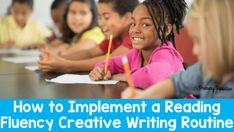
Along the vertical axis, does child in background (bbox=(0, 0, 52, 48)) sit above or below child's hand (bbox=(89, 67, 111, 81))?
above

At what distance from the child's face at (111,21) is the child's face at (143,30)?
234 mm

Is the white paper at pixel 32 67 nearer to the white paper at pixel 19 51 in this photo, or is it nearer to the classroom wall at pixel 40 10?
the classroom wall at pixel 40 10

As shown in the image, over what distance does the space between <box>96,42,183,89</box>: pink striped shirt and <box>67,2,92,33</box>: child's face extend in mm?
619

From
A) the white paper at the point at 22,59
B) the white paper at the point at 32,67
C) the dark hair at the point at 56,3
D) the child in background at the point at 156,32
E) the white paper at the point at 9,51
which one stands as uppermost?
the dark hair at the point at 56,3

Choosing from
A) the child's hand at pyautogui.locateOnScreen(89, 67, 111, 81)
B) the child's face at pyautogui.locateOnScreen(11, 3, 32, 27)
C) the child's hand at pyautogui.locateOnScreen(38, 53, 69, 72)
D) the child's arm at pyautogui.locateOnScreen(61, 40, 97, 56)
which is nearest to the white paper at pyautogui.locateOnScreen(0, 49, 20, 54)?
the child's face at pyautogui.locateOnScreen(11, 3, 32, 27)

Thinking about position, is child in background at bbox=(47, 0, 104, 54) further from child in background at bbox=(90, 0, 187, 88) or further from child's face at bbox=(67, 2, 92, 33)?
child in background at bbox=(90, 0, 187, 88)

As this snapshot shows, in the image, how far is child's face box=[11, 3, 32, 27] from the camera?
5.32 feet

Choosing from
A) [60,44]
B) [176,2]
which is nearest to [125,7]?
[176,2]

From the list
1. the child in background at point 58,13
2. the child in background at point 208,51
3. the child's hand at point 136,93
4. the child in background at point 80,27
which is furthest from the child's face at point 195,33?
the child in background at point 58,13

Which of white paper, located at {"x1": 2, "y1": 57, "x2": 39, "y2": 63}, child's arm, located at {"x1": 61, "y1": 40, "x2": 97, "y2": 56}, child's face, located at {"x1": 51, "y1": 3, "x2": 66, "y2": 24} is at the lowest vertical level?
white paper, located at {"x1": 2, "y1": 57, "x2": 39, "y2": 63}

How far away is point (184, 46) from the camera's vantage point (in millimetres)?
956

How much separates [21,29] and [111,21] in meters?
0.67

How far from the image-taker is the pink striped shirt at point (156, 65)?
0.86 metres

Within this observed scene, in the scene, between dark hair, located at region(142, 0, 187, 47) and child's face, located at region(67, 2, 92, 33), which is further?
child's face, located at region(67, 2, 92, 33)
